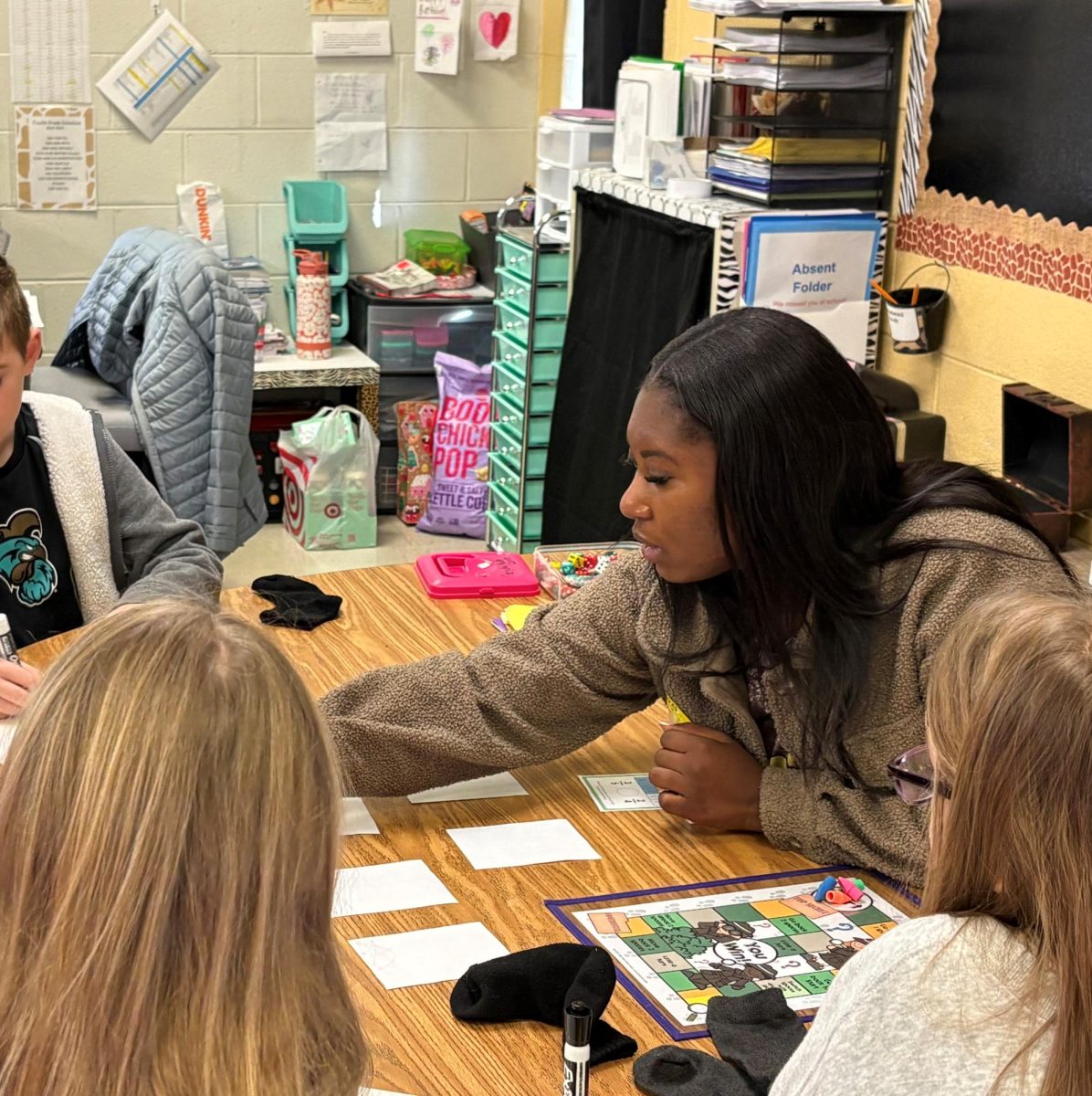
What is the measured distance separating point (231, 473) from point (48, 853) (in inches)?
116

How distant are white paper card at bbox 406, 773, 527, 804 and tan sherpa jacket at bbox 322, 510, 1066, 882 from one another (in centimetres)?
3

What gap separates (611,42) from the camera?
4.43 meters

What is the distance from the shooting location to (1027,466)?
274 centimetres

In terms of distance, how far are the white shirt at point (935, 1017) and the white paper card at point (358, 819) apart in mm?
768

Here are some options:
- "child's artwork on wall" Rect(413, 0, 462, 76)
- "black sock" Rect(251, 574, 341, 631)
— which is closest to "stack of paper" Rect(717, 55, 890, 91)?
"black sock" Rect(251, 574, 341, 631)

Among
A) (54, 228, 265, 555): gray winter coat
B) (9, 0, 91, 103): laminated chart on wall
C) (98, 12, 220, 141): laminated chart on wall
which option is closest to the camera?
(54, 228, 265, 555): gray winter coat

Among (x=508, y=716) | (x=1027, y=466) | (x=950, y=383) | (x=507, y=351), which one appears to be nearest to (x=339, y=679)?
(x=508, y=716)

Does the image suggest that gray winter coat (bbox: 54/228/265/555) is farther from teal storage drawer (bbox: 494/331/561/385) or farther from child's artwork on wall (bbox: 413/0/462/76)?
child's artwork on wall (bbox: 413/0/462/76)

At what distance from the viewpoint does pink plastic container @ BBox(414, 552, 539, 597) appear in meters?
2.32

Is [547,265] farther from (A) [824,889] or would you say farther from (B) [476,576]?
(A) [824,889]

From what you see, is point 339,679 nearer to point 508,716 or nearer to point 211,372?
point 508,716

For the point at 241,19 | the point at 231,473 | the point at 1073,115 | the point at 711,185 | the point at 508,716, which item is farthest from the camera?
the point at 241,19

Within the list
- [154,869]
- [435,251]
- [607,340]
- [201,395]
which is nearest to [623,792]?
[154,869]

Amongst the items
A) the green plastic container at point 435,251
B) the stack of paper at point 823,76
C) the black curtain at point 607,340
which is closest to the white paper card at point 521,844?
the black curtain at point 607,340
